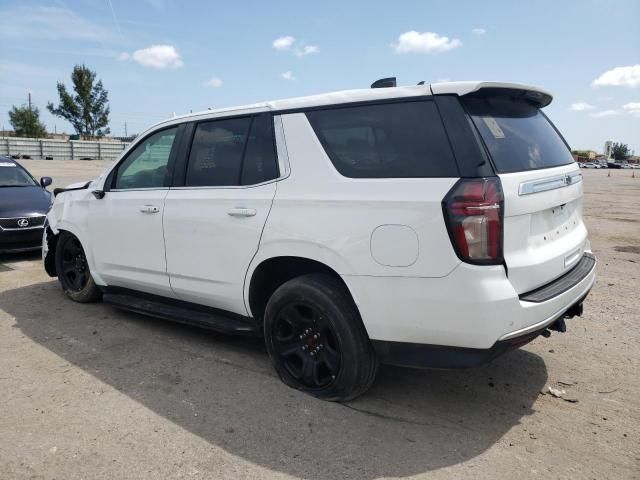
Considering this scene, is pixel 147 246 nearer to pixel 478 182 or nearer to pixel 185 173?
pixel 185 173

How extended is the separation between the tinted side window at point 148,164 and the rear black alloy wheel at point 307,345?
168 cm

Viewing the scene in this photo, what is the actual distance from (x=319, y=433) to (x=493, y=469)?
36.5 inches

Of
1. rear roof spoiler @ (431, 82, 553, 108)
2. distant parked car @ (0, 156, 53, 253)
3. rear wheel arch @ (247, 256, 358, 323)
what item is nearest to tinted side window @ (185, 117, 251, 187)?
rear wheel arch @ (247, 256, 358, 323)

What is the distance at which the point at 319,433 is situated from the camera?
115 inches

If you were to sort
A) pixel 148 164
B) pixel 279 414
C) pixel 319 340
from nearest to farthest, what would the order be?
pixel 279 414 < pixel 319 340 < pixel 148 164

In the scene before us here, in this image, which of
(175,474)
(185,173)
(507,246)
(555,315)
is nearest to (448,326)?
(507,246)

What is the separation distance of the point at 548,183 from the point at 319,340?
65.0 inches

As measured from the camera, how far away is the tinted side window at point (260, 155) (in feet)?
11.5

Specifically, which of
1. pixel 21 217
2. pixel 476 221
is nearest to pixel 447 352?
Result: pixel 476 221

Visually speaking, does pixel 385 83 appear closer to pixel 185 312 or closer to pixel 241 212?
pixel 241 212

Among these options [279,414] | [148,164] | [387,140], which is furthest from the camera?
[148,164]

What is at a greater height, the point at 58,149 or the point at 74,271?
the point at 58,149

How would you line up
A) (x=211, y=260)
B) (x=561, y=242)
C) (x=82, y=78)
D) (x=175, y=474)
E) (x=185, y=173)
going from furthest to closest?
1. (x=82, y=78)
2. (x=185, y=173)
3. (x=211, y=260)
4. (x=561, y=242)
5. (x=175, y=474)

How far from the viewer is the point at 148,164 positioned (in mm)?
4473
